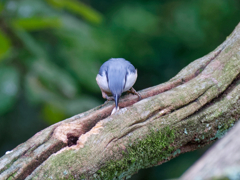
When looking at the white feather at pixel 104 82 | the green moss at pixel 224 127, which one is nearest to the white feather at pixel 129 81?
the white feather at pixel 104 82

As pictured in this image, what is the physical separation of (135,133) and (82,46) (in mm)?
1699

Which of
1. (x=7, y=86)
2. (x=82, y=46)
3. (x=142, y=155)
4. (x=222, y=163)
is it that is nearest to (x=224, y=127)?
(x=142, y=155)

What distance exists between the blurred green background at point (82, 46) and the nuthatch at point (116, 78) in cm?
32

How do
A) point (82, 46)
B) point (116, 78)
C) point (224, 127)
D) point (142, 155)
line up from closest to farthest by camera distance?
point (142, 155) → point (224, 127) → point (116, 78) → point (82, 46)

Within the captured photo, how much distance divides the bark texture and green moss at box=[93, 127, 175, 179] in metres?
1.30

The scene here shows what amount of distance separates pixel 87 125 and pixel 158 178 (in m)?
4.01

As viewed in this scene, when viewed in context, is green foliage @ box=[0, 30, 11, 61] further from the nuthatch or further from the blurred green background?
the nuthatch

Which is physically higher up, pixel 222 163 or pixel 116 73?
pixel 116 73

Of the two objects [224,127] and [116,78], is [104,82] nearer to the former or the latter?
[116,78]

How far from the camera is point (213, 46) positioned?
551 cm

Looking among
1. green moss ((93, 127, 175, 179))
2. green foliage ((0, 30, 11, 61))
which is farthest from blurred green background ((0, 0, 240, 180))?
green moss ((93, 127, 175, 179))

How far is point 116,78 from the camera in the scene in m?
2.81

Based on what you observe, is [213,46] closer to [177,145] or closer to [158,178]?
[158,178]

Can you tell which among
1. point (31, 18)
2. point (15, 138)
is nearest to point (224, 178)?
point (31, 18)
